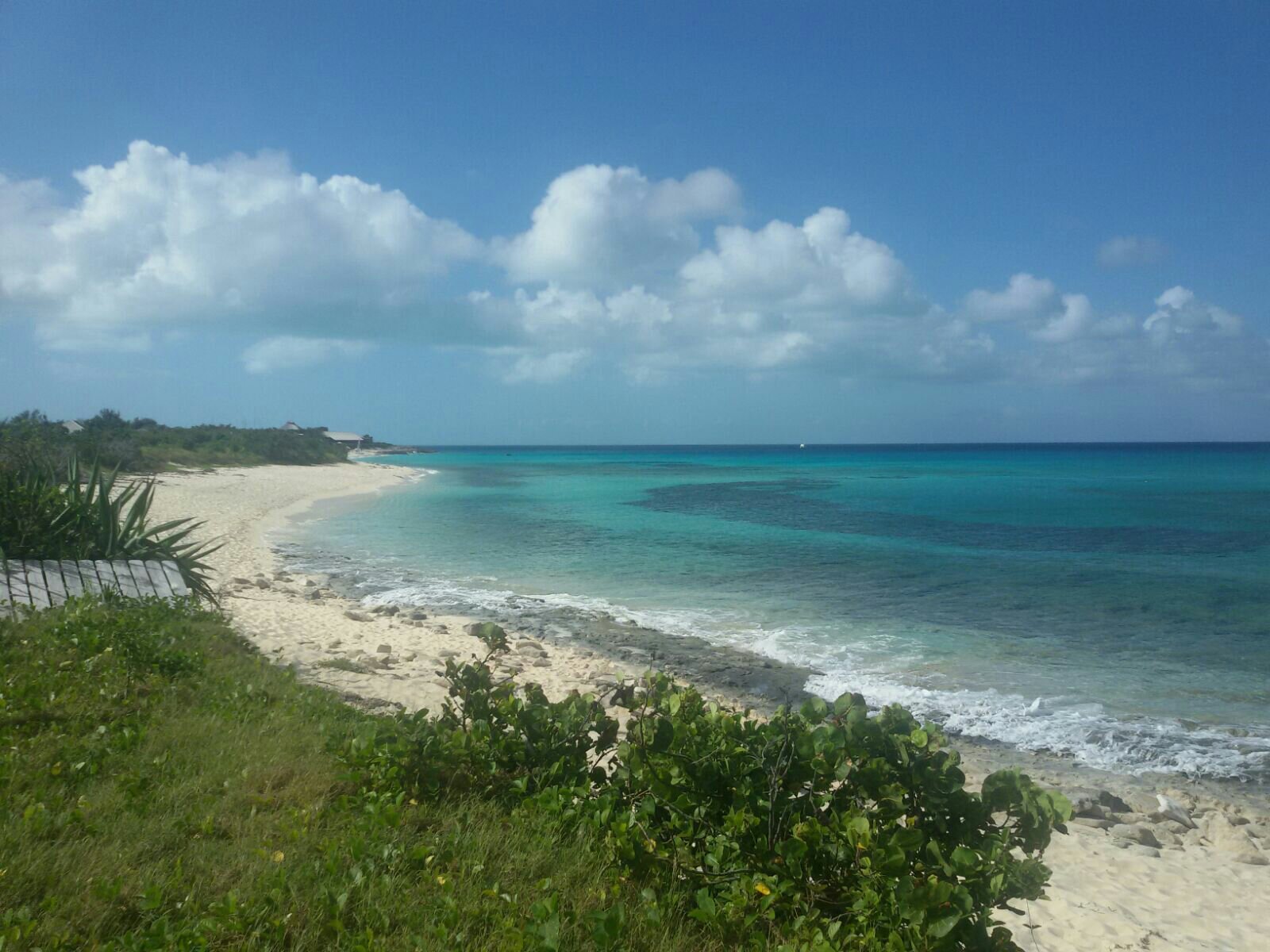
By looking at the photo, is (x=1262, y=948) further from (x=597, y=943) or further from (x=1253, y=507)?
(x=1253, y=507)

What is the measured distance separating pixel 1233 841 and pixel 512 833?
6.94m

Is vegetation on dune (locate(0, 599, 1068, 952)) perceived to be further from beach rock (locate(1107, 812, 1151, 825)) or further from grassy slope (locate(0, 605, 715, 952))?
beach rock (locate(1107, 812, 1151, 825))

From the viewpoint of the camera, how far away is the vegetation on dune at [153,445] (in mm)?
14734

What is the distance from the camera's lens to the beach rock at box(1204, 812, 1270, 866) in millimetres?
6867

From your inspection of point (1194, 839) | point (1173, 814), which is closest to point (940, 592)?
point (1173, 814)

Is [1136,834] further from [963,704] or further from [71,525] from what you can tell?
[71,525]

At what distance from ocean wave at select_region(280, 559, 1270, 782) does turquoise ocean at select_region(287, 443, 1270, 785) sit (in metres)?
0.04

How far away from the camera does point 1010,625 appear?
14.8 metres

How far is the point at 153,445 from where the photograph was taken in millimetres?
48781

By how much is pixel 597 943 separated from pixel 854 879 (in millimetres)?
1131

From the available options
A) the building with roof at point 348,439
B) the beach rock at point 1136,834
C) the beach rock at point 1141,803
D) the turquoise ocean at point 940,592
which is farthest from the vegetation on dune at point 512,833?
the building with roof at point 348,439

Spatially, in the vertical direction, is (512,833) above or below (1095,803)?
above

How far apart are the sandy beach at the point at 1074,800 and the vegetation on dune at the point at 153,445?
4008 mm

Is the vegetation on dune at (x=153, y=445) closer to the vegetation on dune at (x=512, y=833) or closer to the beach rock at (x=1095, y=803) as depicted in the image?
the vegetation on dune at (x=512, y=833)
